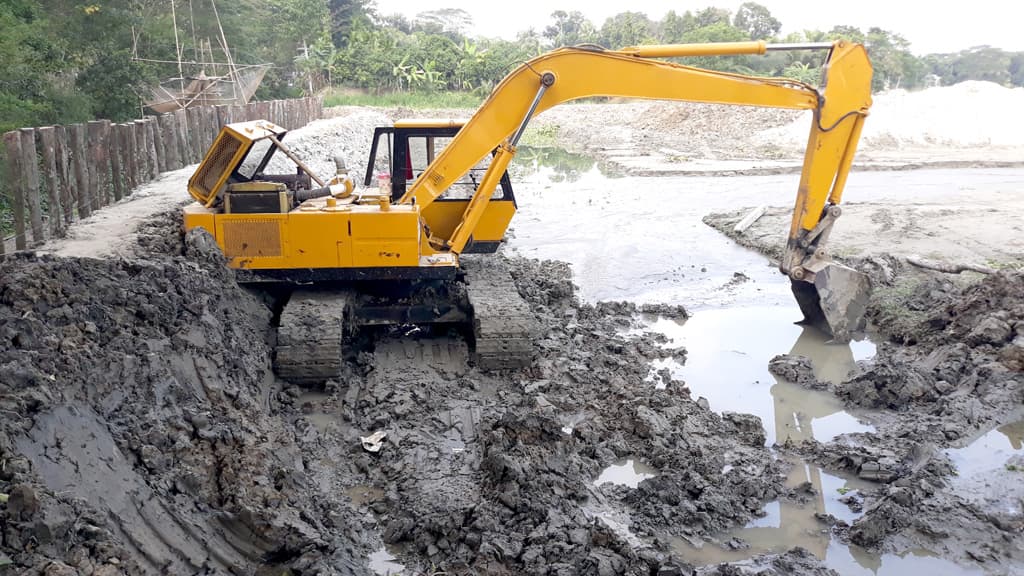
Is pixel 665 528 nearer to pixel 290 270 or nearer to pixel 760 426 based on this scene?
pixel 760 426

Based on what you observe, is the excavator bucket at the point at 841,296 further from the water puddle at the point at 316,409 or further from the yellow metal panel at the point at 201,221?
the yellow metal panel at the point at 201,221

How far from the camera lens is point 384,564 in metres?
4.59

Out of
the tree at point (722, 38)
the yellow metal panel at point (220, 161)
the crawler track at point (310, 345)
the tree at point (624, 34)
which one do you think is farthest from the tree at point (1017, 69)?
the crawler track at point (310, 345)

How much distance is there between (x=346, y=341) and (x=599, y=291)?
408 centimetres

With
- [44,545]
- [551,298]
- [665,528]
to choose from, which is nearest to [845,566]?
[665,528]

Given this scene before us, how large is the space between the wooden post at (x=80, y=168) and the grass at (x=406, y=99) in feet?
98.9

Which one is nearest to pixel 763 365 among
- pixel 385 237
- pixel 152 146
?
pixel 385 237

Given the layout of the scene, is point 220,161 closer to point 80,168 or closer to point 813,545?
point 80,168

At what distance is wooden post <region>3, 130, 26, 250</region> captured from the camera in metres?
8.61

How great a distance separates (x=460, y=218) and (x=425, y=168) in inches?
27.2

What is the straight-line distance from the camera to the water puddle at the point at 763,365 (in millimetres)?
6824

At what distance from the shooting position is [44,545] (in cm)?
324

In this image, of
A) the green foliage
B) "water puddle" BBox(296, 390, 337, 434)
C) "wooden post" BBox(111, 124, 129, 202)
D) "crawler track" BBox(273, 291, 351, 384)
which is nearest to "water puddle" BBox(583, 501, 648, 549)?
"water puddle" BBox(296, 390, 337, 434)

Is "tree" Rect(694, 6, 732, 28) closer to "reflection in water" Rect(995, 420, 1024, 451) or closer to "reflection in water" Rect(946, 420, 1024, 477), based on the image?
"reflection in water" Rect(995, 420, 1024, 451)
